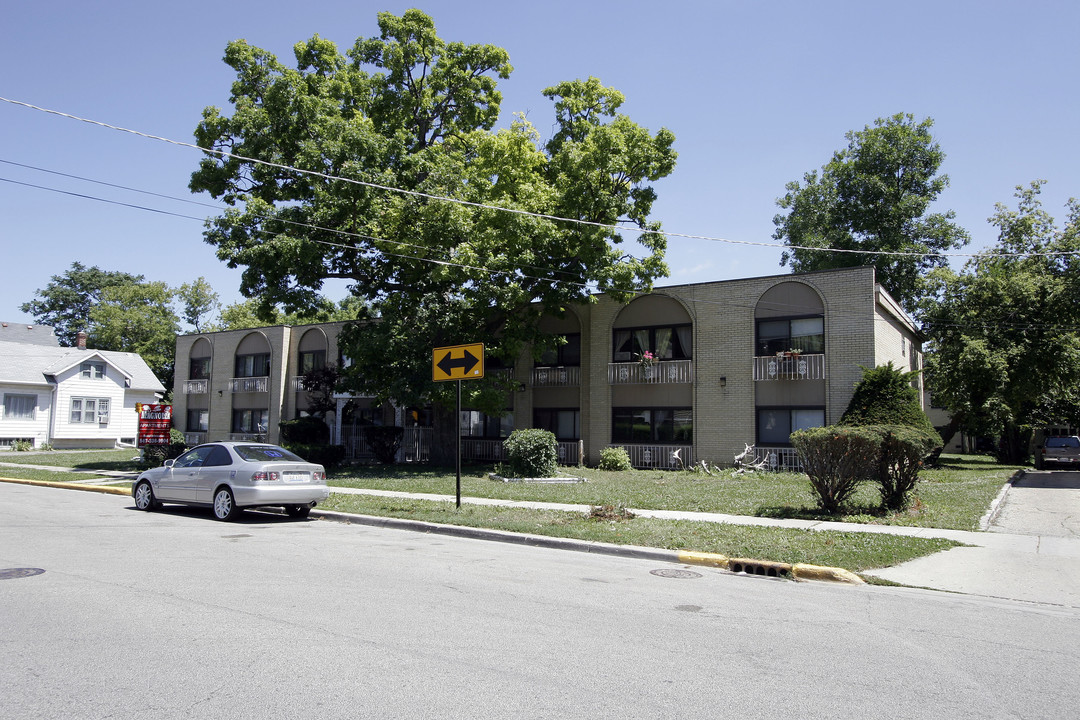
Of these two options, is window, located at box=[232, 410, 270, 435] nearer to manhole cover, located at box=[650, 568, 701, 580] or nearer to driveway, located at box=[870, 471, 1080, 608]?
manhole cover, located at box=[650, 568, 701, 580]

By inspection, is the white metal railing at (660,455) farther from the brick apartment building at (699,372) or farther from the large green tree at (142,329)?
the large green tree at (142,329)

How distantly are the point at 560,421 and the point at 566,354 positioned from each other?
2646mm

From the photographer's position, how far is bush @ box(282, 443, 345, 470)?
26.3 metres

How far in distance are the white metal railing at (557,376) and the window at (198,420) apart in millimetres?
21040

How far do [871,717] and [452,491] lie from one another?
14065mm

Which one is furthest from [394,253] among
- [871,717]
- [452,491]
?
[871,717]

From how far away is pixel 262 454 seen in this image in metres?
14.0

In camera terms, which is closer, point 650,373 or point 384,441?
point 650,373

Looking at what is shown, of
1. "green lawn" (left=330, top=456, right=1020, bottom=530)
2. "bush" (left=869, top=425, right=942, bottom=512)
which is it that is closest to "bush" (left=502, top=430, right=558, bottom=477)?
→ "green lawn" (left=330, top=456, right=1020, bottom=530)

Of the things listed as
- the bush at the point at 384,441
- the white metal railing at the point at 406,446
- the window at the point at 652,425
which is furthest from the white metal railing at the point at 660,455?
the bush at the point at 384,441

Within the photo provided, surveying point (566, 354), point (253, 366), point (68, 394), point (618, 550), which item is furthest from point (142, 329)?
point (618, 550)

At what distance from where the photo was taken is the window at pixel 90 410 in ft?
146

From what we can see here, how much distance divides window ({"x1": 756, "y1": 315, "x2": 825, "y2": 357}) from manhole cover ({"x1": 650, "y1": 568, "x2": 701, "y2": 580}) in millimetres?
16311

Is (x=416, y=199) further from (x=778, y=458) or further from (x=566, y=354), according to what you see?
(x=778, y=458)
